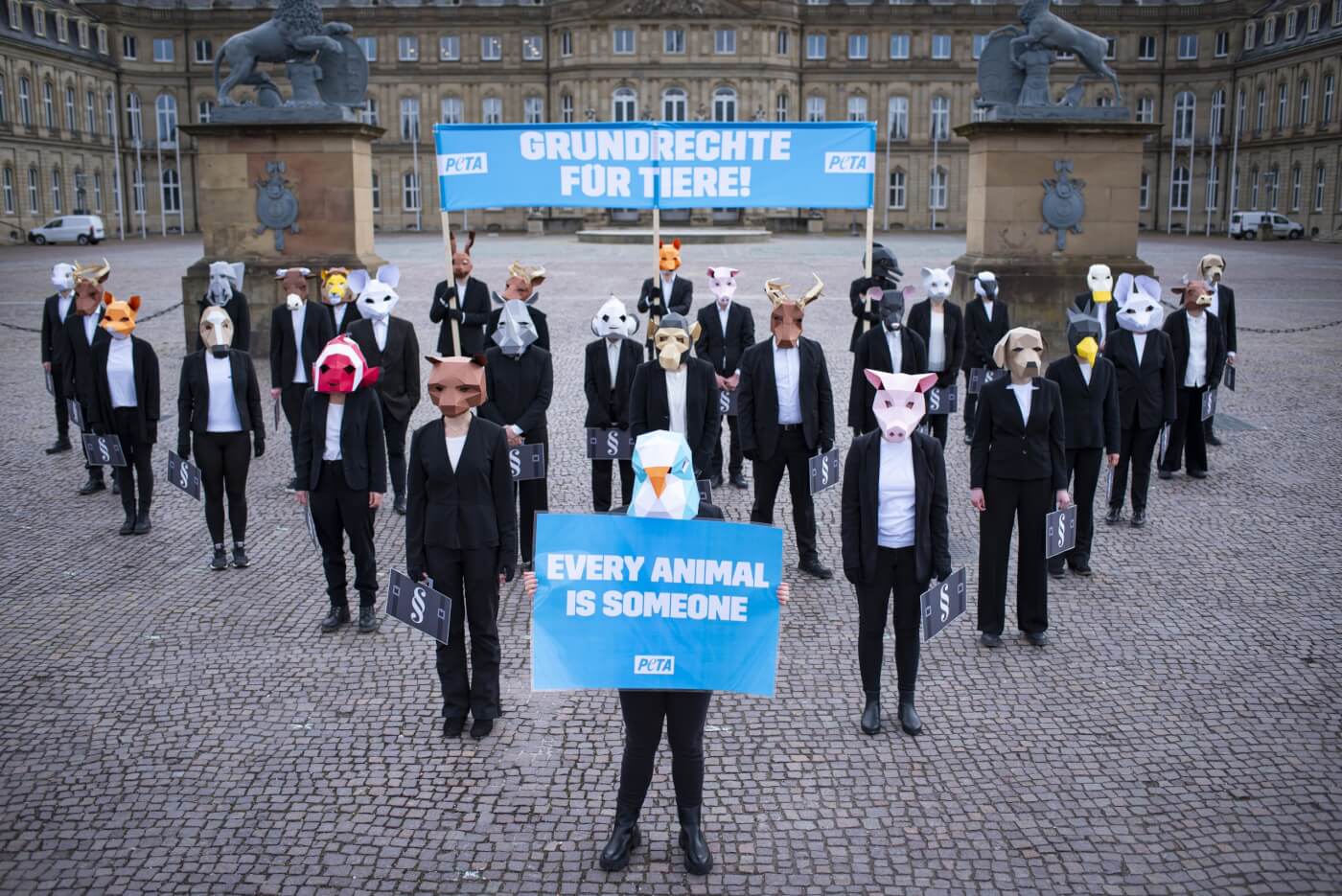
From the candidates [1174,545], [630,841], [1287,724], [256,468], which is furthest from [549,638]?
[256,468]

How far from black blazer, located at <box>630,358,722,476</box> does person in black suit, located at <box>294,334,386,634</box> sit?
1954mm

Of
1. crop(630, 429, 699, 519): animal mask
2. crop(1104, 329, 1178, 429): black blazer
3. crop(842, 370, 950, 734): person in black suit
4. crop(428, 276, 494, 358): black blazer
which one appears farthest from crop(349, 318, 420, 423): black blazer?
crop(1104, 329, 1178, 429): black blazer

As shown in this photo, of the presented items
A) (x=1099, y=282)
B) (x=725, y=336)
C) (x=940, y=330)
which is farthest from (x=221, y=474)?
(x=1099, y=282)

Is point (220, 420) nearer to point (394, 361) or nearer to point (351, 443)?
point (394, 361)

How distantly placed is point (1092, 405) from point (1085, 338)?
0.50 m

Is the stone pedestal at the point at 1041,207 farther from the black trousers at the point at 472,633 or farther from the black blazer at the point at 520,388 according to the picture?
the black trousers at the point at 472,633

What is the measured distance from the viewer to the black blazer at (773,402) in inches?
363

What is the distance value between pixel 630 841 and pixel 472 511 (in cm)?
202

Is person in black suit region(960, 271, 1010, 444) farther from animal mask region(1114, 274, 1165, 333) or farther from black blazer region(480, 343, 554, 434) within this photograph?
black blazer region(480, 343, 554, 434)

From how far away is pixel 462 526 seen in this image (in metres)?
6.65

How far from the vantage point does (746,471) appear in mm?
12742

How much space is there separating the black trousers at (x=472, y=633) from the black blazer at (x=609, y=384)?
11.0 ft

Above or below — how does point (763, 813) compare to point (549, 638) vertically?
below

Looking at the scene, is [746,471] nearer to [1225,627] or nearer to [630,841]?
[1225,627]
